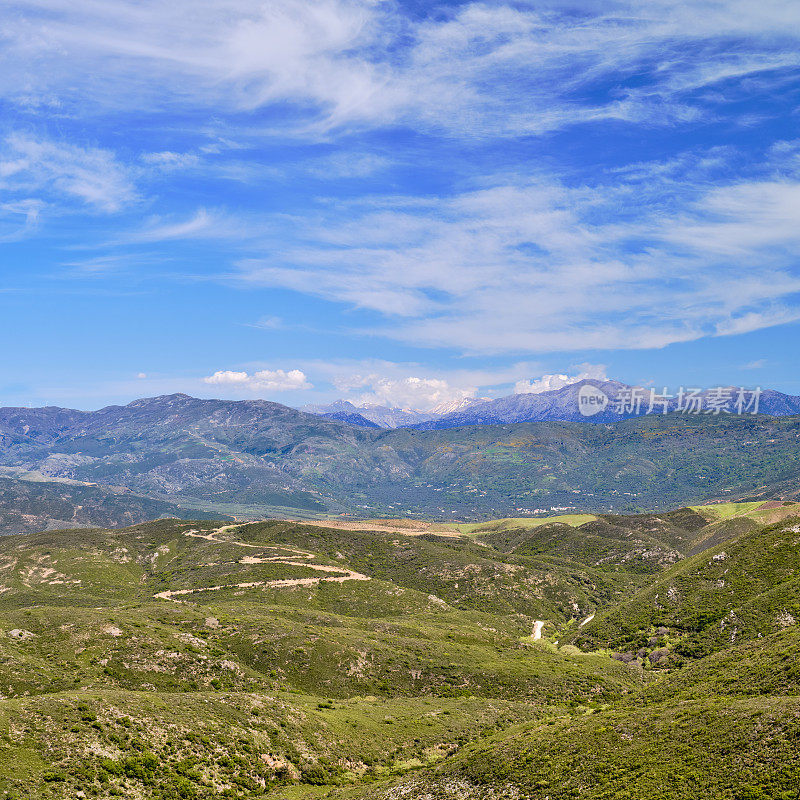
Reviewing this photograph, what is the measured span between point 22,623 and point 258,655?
127 feet

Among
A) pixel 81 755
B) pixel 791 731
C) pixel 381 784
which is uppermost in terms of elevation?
pixel 791 731

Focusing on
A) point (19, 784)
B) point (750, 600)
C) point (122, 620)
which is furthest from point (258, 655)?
point (750, 600)

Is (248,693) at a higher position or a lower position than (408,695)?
higher

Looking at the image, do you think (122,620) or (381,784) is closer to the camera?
(381,784)

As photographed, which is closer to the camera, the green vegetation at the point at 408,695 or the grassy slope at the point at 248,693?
the green vegetation at the point at 408,695

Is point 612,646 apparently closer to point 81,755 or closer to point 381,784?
point 381,784

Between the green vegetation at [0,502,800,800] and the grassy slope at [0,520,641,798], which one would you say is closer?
the green vegetation at [0,502,800,800]

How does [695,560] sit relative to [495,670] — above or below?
above

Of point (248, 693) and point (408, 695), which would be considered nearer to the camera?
point (248, 693)

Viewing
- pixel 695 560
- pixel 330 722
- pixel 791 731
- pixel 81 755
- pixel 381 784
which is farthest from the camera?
pixel 695 560

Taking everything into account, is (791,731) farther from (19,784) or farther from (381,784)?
(19,784)

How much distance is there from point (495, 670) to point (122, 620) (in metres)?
67.0

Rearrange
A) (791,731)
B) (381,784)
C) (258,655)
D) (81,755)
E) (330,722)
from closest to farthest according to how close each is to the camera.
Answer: (791,731) → (81,755) → (381,784) → (330,722) → (258,655)

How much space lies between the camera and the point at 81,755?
5603 centimetres
